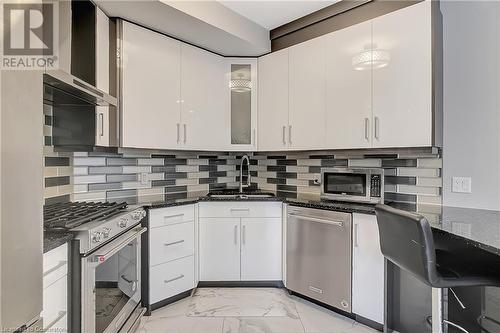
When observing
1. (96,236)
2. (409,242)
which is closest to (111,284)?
(96,236)

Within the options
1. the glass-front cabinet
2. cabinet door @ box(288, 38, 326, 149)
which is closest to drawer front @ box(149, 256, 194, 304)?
the glass-front cabinet

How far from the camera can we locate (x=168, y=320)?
2268mm

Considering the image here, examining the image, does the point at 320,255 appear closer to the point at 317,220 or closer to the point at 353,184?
the point at 317,220

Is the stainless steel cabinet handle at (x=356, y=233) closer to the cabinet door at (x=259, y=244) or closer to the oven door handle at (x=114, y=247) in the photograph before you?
the cabinet door at (x=259, y=244)

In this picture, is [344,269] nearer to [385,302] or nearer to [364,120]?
[385,302]

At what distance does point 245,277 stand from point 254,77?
2005 millimetres

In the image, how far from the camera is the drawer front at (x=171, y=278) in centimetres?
236

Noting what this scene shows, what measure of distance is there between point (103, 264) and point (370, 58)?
229cm

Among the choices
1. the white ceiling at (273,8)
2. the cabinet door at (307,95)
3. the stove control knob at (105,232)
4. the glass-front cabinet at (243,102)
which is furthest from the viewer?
the glass-front cabinet at (243,102)

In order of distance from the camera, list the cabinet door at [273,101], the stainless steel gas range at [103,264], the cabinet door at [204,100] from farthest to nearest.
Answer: the cabinet door at [273,101] < the cabinet door at [204,100] < the stainless steel gas range at [103,264]

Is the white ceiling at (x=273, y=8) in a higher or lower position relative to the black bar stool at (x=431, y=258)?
higher

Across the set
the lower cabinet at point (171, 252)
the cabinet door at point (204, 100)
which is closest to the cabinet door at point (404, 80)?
the cabinet door at point (204, 100)

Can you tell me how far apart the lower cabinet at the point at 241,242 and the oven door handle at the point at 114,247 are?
0.81 meters
